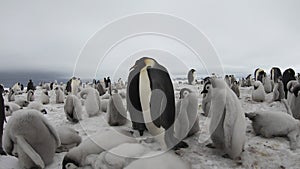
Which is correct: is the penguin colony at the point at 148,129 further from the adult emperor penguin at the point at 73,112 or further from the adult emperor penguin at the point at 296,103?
the adult emperor penguin at the point at 296,103

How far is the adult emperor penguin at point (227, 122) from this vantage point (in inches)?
142

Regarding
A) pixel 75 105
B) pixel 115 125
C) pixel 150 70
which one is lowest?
pixel 115 125

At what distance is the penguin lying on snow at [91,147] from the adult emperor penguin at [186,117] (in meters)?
1.15

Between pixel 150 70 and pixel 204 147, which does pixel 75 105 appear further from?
pixel 204 147

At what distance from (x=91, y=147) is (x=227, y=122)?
1.96 metres

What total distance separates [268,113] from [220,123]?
4.33 feet

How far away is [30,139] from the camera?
323cm

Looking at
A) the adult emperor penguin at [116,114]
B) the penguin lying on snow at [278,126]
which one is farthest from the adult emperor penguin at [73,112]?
the penguin lying on snow at [278,126]

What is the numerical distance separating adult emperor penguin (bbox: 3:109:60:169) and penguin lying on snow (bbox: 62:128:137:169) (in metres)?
0.35

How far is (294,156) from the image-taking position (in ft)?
12.2

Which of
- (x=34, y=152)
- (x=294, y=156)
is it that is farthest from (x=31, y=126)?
(x=294, y=156)

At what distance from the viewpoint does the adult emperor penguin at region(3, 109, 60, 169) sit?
312 cm

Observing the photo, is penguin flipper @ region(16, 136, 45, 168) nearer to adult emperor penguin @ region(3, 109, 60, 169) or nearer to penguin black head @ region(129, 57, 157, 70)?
adult emperor penguin @ region(3, 109, 60, 169)

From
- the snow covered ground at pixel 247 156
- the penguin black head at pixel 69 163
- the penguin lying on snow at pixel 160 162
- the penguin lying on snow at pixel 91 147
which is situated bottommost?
the snow covered ground at pixel 247 156
